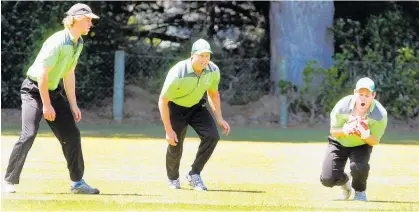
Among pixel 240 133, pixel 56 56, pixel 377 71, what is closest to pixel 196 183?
pixel 56 56

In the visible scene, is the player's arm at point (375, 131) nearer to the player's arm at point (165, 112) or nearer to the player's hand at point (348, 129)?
the player's hand at point (348, 129)

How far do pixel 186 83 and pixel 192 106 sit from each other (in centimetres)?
41

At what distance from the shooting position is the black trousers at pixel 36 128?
33.0 ft

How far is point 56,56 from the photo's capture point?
9922mm

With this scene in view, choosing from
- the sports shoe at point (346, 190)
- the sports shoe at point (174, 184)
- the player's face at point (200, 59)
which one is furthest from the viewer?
the sports shoe at point (174, 184)

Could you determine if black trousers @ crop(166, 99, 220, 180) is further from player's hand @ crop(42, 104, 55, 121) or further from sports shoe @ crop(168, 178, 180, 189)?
player's hand @ crop(42, 104, 55, 121)

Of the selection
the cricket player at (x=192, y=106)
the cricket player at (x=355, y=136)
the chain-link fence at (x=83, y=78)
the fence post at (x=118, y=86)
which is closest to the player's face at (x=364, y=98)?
the cricket player at (x=355, y=136)

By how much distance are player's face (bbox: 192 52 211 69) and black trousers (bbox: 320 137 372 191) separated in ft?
4.49

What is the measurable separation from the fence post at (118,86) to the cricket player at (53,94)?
11.4 m

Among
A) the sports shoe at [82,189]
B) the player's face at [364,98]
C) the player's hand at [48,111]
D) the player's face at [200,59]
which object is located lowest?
the sports shoe at [82,189]

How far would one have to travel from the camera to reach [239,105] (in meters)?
22.6

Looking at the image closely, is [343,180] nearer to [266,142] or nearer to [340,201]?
[340,201]

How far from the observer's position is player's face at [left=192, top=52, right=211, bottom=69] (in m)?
10.7

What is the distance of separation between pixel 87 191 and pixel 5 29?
1241cm
